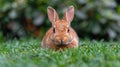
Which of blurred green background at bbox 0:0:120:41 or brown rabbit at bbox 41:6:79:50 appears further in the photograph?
blurred green background at bbox 0:0:120:41

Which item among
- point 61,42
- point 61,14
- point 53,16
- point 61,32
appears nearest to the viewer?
point 61,42

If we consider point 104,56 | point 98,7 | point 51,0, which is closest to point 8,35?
point 51,0

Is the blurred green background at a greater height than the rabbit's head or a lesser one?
lesser

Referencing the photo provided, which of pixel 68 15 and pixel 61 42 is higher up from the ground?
pixel 68 15

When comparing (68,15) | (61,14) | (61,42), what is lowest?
(61,14)

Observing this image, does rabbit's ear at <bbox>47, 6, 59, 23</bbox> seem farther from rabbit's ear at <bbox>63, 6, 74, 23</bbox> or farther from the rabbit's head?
rabbit's ear at <bbox>63, 6, 74, 23</bbox>

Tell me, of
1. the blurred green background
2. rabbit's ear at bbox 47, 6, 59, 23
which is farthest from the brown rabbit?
the blurred green background

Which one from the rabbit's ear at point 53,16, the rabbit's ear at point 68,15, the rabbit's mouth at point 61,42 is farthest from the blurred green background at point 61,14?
the rabbit's mouth at point 61,42

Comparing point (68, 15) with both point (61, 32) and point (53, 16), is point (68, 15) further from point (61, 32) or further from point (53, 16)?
point (61, 32)

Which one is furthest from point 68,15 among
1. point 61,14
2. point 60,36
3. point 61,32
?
point 61,14
